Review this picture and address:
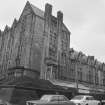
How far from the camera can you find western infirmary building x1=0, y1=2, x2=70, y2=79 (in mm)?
33713

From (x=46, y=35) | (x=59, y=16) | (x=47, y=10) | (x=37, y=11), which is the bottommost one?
(x=46, y=35)

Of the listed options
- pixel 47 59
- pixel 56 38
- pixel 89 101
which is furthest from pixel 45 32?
pixel 89 101

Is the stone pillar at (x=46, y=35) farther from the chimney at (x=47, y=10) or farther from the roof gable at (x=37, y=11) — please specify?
the roof gable at (x=37, y=11)

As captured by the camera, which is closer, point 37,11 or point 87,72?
point 37,11

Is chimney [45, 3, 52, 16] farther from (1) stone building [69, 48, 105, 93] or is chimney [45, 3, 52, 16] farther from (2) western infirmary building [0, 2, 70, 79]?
(1) stone building [69, 48, 105, 93]

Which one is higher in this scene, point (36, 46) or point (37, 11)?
point (37, 11)

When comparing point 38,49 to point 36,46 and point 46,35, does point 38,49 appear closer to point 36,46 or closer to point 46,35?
point 36,46

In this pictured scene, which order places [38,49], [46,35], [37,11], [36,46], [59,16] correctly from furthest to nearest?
[59,16] → [37,11] → [46,35] → [38,49] → [36,46]

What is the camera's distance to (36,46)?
34.9 m

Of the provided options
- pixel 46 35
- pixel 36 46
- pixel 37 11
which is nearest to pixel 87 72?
pixel 46 35

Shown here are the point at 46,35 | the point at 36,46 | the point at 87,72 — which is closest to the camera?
the point at 36,46

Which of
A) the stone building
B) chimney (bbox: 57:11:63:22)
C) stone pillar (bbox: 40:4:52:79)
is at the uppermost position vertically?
chimney (bbox: 57:11:63:22)

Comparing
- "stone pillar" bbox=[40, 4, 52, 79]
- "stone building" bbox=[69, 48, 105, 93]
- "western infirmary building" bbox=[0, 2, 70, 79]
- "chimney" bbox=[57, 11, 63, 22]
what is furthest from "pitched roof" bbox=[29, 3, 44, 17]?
"stone building" bbox=[69, 48, 105, 93]

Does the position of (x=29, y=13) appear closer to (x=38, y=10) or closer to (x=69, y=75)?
(x=38, y=10)
